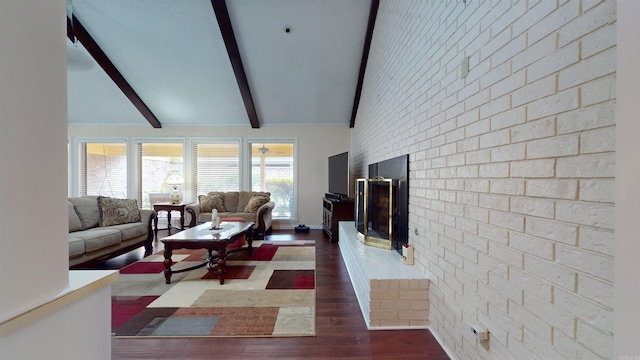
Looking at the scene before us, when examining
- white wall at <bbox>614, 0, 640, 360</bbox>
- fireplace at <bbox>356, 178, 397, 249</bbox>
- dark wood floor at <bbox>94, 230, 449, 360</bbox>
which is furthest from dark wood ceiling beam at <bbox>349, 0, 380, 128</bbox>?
dark wood floor at <bbox>94, 230, 449, 360</bbox>

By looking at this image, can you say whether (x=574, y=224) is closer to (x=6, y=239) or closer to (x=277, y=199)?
(x=6, y=239)

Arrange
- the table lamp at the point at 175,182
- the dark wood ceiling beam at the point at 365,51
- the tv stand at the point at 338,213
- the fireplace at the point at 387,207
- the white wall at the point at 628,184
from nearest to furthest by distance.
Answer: the white wall at the point at 628,184
the fireplace at the point at 387,207
the dark wood ceiling beam at the point at 365,51
the tv stand at the point at 338,213
the table lamp at the point at 175,182

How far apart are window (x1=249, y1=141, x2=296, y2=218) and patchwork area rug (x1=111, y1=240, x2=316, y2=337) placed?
98.7 inches

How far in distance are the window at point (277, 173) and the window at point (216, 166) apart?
427 mm

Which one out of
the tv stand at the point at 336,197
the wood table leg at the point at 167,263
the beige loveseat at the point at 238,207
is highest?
the tv stand at the point at 336,197

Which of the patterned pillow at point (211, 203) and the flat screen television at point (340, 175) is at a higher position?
the flat screen television at point (340, 175)

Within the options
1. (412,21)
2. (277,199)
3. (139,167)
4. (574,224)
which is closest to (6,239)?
(574,224)

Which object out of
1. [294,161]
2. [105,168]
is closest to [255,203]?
[294,161]

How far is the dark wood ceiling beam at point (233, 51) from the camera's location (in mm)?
3441

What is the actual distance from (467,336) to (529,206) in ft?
2.91

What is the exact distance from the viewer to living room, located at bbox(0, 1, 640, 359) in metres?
0.63

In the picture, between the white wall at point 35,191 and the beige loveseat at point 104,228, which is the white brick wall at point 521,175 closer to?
the white wall at point 35,191

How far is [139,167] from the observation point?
5.87 metres

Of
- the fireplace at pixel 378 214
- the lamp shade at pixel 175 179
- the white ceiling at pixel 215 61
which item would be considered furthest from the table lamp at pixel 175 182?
the fireplace at pixel 378 214
